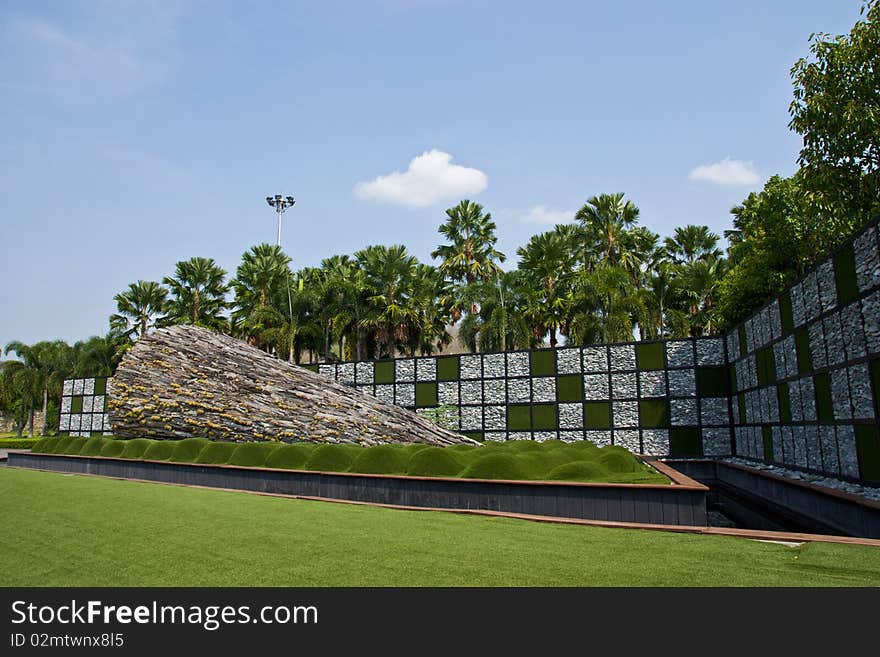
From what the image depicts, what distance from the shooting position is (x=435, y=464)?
35.8 ft

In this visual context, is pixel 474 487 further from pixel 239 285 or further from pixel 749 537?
pixel 239 285

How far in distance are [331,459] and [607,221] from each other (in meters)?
26.4

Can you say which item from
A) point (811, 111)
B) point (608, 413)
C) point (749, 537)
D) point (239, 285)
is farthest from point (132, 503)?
point (239, 285)

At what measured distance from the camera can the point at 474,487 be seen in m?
9.63

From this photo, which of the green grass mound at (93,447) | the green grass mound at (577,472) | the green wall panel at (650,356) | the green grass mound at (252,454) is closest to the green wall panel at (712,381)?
the green wall panel at (650,356)

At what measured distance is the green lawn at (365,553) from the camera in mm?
4859

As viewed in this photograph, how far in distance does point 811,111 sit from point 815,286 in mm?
5189

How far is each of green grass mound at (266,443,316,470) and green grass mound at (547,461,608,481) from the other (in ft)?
17.3

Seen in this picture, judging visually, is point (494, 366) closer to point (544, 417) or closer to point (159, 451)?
point (544, 417)

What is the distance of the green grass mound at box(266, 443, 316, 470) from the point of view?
12436mm

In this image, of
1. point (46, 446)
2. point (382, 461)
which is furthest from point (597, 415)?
point (46, 446)

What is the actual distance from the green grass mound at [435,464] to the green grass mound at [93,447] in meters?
10.5

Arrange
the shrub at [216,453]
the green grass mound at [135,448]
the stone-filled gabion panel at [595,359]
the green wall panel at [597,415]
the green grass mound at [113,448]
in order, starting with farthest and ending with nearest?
the stone-filled gabion panel at [595,359], the green wall panel at [597,415], the green grass mound at [113,448], the green grass mound at [135,448], the shrub at [216,453]

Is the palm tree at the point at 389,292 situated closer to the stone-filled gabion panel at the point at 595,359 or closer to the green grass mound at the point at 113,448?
the stone-filled gabion panel at the point at 595,359
